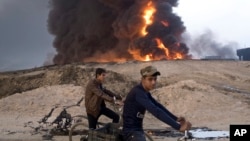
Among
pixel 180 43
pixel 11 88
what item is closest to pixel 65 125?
pixel 11 88

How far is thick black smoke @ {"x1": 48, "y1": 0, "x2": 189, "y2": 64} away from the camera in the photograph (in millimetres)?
43875

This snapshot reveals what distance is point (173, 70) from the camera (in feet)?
104

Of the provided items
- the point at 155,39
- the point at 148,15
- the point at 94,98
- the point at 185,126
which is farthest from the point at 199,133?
the point at 148,15

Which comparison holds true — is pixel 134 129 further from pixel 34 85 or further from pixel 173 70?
pixel 173 70

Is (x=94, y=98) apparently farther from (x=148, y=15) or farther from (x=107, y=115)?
(x=148, y=15)

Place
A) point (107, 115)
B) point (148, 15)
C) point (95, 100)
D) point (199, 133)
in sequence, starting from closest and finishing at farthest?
1. point (95, 100)
2. point (107, 115)
3. point (199, 133)
4. point (148, 15)

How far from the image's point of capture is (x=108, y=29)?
159ft

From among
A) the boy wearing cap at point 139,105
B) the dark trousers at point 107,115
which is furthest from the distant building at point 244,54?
the boy wearing cap at point 139,105

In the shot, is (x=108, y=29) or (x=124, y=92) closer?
(x=124, y=92)

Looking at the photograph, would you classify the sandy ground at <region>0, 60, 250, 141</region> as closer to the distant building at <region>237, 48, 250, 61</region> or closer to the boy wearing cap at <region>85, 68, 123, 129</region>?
the boy wearing cap at <region>85, 68, 123, 129</region>

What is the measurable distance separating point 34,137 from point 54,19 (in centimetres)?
3825

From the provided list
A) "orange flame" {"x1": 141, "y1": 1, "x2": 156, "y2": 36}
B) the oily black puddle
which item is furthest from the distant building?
the oily black puddle

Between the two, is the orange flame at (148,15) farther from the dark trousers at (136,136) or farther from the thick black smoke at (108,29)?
the dark trousers at (136,136)

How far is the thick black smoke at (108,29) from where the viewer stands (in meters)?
43.9
